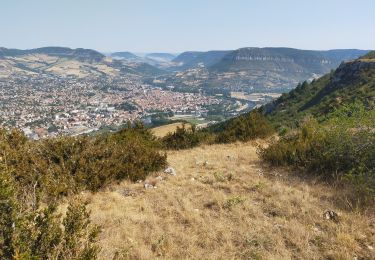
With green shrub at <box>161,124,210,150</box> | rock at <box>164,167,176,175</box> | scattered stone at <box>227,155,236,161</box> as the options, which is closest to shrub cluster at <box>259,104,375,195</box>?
scattered stone at <box>227,155,236,161</box>

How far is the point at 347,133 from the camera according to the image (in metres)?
8.14

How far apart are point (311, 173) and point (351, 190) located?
1.60 m

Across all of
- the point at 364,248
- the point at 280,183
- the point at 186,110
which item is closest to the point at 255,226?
the point at 364,248

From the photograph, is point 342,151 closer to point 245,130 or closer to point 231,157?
point 231,157

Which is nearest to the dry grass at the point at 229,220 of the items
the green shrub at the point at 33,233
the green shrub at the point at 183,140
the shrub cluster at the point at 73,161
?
the shrub cluster at the point at 73,161

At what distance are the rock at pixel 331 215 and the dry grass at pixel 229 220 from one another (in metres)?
0.07

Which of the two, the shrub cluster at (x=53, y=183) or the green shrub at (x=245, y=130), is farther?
the green shrub at (x=245, y=130)

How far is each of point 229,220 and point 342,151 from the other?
3.78 metres

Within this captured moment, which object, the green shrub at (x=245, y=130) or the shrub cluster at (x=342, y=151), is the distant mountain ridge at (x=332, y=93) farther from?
the shrub cluster at (x=342, y=151)

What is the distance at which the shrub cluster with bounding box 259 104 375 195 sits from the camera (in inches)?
295

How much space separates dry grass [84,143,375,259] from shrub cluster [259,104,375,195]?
68 centimetres

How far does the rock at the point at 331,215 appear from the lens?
605 cm

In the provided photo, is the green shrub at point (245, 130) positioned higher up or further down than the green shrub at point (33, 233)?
further down

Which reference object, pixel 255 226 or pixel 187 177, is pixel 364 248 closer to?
pixel 255 226
